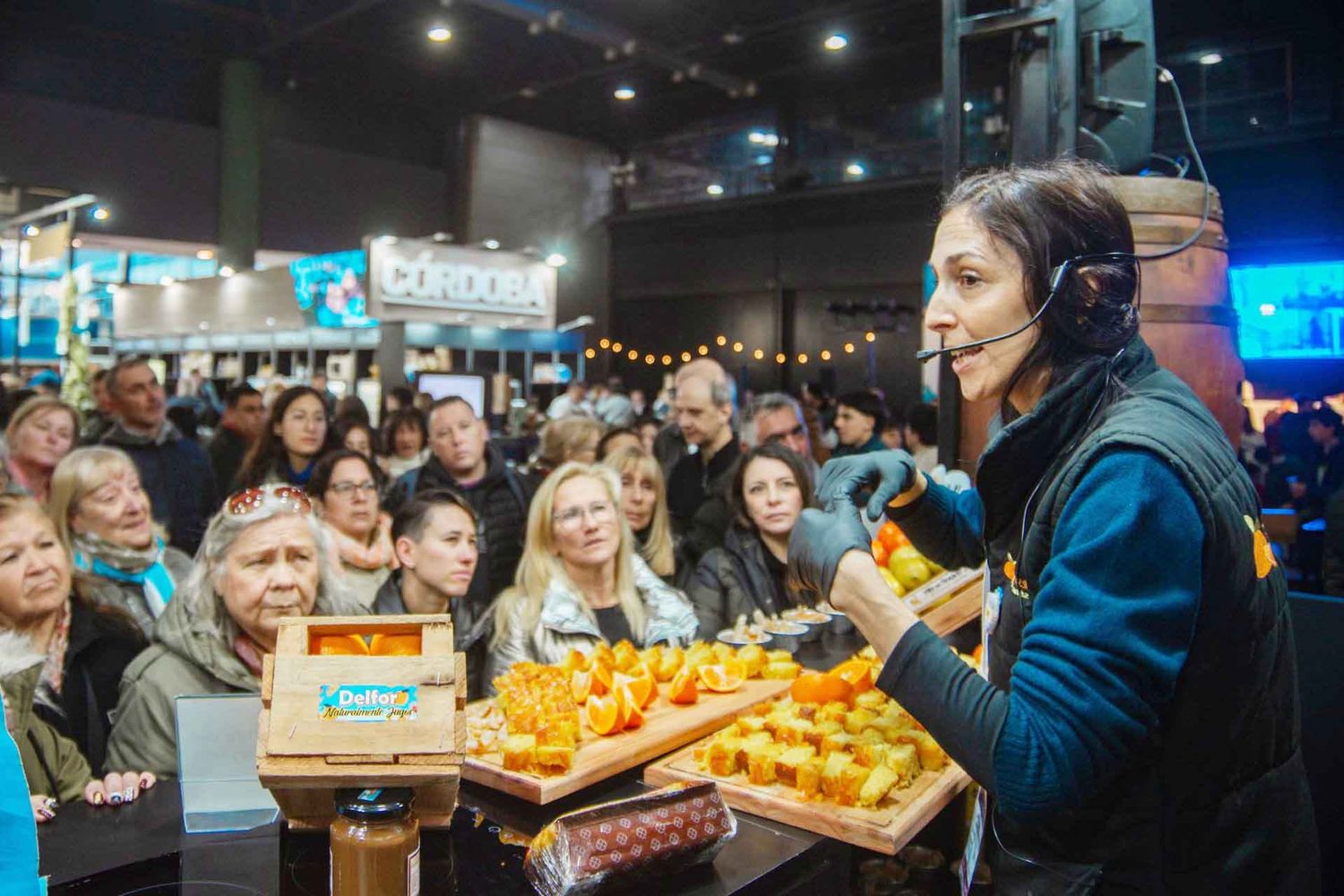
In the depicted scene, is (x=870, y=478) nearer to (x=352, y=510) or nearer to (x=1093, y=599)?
(x=1093, y=599)

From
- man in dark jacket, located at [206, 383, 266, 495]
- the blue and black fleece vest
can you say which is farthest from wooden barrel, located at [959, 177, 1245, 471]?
man in dark jacket, located at [206, 383, 266, 495]

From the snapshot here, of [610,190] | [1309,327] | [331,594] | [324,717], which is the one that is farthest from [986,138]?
[324,717]

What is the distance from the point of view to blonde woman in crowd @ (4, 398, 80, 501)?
4.50m

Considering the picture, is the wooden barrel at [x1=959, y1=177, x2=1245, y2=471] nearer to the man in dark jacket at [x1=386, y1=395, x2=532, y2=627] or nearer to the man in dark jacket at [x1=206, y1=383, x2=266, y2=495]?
the man in dark jacket at [x1=386, y1=395, x2=532, y2=627]

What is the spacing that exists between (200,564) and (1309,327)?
11.4 meters

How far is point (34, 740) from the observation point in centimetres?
192

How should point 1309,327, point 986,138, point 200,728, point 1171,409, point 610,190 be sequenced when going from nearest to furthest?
point 1171,409
point 200,728
point 1309,327
point 986,138
point 610,190

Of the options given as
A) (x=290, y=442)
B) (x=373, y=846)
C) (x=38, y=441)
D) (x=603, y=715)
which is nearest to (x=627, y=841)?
(x=373, y=846)

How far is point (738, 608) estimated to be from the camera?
3510 millimetres

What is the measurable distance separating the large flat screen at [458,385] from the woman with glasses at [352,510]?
5.28 meters

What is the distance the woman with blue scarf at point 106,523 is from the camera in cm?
325

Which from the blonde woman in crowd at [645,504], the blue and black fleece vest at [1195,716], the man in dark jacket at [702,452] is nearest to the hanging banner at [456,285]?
the man in dark jacket at [702,452]

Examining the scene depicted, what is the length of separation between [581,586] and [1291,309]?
10.3m

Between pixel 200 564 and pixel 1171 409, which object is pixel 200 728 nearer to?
pixel 200 564
